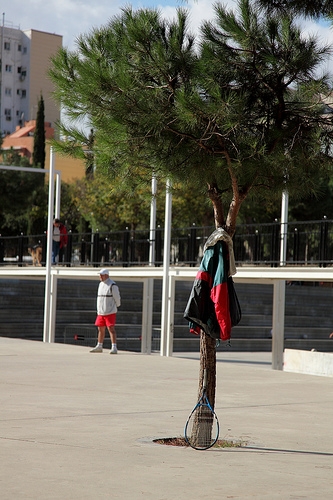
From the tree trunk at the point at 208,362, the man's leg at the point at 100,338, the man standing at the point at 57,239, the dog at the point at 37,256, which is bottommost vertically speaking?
the man's leg at the point at 100,338

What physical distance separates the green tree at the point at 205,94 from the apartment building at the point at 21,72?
362 feet

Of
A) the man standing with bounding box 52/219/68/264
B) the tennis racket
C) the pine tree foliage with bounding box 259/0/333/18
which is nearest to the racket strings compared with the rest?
the tennis racket

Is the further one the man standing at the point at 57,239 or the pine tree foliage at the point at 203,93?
the man standing at the point at 57,239

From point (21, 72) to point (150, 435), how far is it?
115798 millimetres

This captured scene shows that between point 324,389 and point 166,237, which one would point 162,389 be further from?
point 166,237

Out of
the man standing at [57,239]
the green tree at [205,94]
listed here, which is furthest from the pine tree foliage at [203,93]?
the man standing at [57,239]

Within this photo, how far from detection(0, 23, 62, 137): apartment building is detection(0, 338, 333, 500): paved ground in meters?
106

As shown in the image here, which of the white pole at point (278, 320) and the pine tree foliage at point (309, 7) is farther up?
the pine tree foliage at point (309, 7)

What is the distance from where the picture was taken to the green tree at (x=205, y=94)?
8523 mm

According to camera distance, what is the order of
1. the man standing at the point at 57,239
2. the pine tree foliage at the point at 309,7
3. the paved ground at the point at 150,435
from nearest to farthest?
the paved ground at the point at 150,435 < the pine tree foliage at the point at 309,7 < the man standing at the point at 57,239

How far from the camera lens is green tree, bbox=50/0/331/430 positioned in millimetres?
8523

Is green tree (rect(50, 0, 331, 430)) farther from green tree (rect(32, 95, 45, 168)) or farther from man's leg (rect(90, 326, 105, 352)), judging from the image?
green tree (rect(32, 95, 45, 168))

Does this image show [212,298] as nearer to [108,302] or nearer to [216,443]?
[216,443]

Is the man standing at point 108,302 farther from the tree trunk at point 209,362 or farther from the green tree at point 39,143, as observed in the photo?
the green tree at point 39,143
